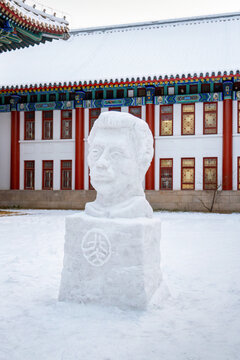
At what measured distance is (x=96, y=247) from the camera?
140 inches

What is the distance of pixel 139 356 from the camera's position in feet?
8.35

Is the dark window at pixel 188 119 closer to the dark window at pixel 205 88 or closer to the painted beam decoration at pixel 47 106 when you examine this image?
the dark window at pixel 205 88

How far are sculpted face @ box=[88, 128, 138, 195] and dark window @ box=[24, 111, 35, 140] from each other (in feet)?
47.2

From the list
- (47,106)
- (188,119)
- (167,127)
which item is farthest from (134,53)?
(47,106)

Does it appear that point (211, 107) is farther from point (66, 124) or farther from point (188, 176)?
point (66, 124)

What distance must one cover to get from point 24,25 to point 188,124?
8.30 m

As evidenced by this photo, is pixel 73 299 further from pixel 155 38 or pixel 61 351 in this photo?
pixel 155 38

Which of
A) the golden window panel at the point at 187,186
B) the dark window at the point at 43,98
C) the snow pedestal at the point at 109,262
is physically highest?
the dark window at the point at 43,98

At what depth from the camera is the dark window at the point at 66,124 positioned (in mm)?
17000

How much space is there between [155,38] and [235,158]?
28.3ft

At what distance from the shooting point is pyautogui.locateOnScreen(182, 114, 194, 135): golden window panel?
15789 millimetres

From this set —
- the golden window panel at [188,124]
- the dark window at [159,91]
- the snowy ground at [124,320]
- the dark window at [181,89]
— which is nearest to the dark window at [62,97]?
the dark window at [159,91]

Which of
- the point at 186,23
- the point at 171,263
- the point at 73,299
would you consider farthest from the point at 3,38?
the point at 186,23

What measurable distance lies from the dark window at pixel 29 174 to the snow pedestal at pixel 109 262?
14040 millimetres
